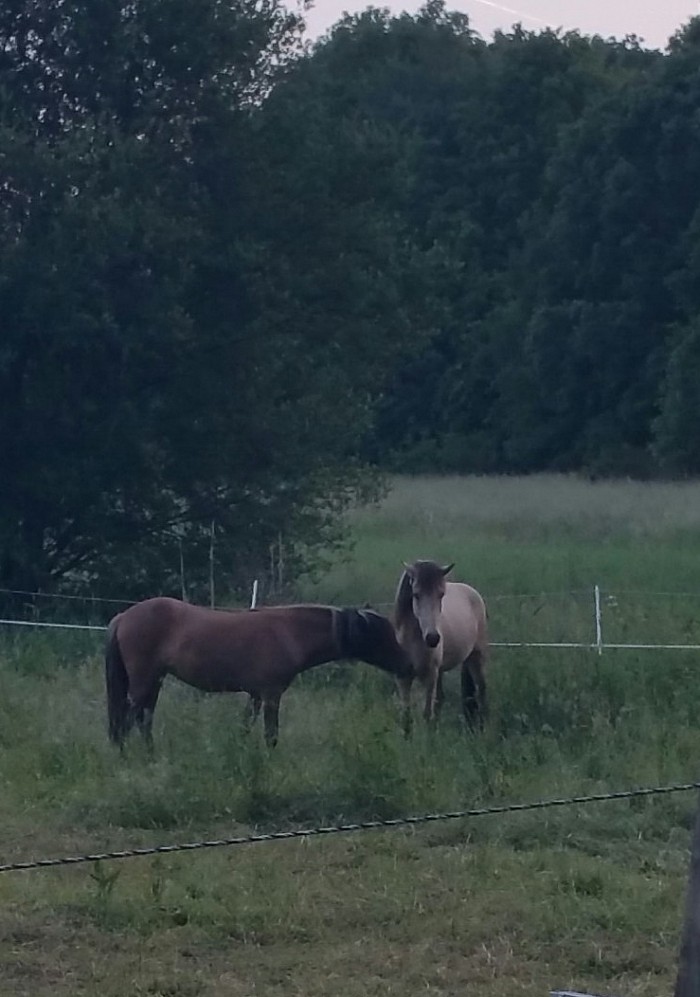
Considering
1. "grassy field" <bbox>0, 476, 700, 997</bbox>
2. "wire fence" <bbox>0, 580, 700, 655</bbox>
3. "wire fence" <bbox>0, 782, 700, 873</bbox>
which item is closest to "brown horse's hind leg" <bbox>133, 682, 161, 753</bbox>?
"grassy field" <bbox>0, 476, 700, 997</bbox>

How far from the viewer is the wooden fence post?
3.78m

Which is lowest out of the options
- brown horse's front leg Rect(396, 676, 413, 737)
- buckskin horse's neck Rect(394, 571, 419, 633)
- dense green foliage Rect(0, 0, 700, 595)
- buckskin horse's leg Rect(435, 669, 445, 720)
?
buckskin horse's leg Rect(435, 669, 445, 720)

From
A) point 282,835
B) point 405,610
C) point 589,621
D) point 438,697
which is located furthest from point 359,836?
point 589,621

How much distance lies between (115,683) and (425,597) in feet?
6.48

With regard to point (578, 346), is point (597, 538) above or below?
below

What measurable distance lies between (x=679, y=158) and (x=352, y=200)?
24.2 metres

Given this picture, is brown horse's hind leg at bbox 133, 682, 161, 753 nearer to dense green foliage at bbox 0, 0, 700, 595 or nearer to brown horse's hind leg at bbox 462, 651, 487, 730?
brown horse's hind leg at bbox 462, 651, 487, 730

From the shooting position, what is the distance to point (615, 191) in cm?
3888

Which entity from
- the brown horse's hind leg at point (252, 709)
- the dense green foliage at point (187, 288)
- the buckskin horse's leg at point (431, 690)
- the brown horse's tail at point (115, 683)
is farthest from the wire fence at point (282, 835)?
the dense green foliage at point (187, 288)

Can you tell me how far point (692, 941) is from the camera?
3820mm

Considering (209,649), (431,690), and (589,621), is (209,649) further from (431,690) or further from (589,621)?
(589,621)

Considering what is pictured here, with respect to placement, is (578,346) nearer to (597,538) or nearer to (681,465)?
(681,465)

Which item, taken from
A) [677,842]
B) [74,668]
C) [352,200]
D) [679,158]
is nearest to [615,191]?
[679,158]

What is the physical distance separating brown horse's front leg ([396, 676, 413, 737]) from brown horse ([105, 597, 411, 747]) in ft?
1.65
